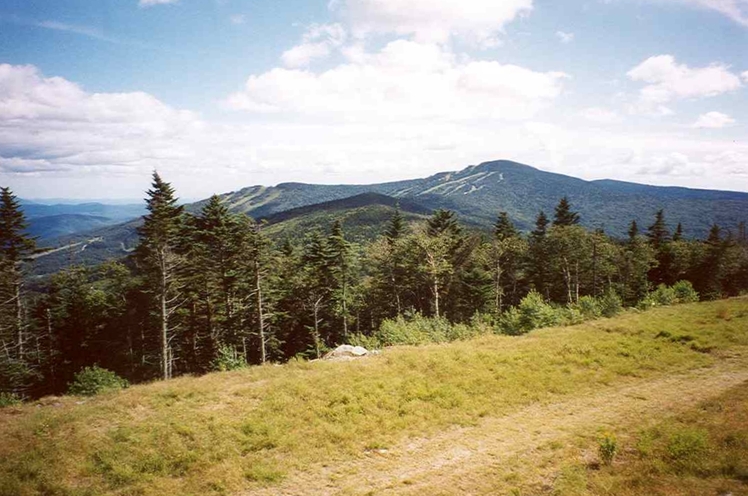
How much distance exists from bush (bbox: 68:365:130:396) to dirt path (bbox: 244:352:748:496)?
57.3ft

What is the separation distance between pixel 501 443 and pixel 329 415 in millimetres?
6382

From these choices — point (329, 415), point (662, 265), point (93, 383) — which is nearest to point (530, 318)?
point (329, 415)

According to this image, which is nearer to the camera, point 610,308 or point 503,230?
point 610,308

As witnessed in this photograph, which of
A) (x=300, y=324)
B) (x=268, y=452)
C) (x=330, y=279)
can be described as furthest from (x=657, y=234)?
(x=268, y=452)

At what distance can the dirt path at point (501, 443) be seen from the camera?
995 centimetres

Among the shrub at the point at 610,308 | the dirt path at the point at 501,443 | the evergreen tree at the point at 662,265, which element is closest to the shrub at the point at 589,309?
the shrub at the point at 610,308

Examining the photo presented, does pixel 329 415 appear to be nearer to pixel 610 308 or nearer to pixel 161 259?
pixel 161 259

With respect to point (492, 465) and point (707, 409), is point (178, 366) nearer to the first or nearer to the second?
point (492, 465)

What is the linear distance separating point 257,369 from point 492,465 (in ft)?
44.2

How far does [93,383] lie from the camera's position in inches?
896

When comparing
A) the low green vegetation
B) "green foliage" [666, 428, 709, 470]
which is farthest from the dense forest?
"green foliage" [666, 428, 709, 470]

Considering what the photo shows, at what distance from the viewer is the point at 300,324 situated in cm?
5778

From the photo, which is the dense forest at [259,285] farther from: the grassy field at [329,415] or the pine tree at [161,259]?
the grassy field at [329,415]

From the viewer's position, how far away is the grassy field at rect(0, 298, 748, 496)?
10031mm
